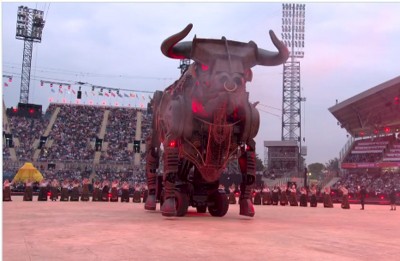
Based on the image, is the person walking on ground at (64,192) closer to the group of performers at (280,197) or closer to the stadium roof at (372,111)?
the group of performers at (280,197)

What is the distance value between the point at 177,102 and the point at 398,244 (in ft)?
25.7

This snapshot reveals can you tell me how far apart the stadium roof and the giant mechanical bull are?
2874 centimetres

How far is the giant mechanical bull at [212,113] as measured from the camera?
1439 cm

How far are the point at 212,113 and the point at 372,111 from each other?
37.0 meters

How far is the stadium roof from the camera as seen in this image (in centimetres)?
4241

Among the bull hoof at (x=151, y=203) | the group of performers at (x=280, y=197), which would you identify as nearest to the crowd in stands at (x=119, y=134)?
the group of performers at (x=280, y=197)

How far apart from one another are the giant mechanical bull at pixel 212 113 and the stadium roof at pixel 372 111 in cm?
2874

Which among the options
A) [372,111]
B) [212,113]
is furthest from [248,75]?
[372,111]

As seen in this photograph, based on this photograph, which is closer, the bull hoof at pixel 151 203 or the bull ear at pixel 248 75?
the bull ear at pixel 248 75

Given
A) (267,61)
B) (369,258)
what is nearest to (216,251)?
(369,258)

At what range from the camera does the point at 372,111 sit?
4744 cm

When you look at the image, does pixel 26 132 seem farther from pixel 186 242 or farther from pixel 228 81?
A: pixel 186 242

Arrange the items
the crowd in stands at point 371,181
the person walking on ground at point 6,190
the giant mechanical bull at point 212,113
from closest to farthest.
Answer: the giant mechanical bull at point 212,113, the person walking on ground at point 6,190, the crowd in stands at point 371,181

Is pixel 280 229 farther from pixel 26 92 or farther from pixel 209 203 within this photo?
pixel 26 92
